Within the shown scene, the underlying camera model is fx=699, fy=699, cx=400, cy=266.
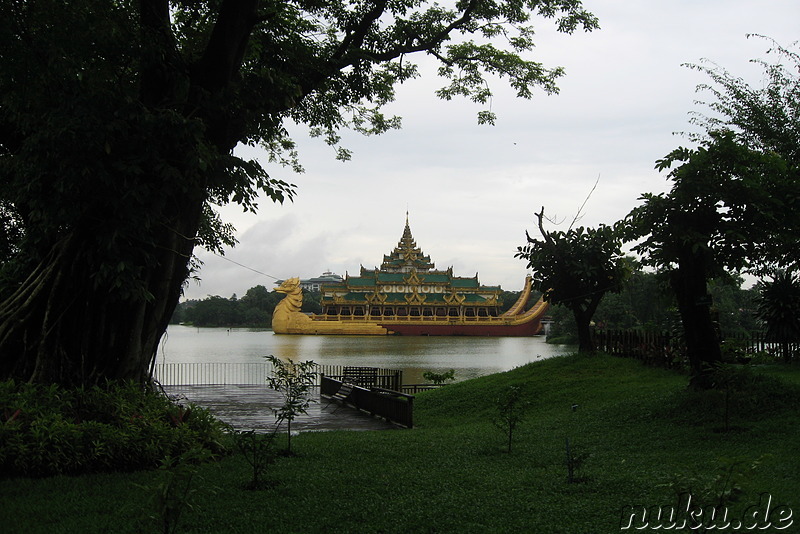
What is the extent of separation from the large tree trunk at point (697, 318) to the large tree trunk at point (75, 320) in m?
7.11

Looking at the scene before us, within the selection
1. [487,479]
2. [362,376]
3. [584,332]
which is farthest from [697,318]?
[362,376]

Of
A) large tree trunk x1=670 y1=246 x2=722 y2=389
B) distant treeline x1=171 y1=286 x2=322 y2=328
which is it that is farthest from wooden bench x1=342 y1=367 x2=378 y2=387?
distant treeline x1=171 y1=286 x2=322 y2=328

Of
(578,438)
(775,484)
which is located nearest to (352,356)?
(578,438)

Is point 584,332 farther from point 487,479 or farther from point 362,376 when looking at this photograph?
point 487,479

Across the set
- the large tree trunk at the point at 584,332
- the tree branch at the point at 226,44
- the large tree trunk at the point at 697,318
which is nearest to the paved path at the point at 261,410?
the tree branch at the point at 226,44

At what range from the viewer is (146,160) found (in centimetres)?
721

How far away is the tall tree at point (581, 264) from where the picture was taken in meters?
16.4

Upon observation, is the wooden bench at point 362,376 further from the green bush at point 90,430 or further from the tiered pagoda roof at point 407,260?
the tiered pagoda roof at point 407,260

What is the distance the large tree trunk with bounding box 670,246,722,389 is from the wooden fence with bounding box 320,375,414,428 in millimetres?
4292

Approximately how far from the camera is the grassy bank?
191 inches

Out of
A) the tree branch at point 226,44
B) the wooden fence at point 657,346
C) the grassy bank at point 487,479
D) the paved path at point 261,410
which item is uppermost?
the tree branch at point 226,44

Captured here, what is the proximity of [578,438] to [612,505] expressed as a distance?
380 cm

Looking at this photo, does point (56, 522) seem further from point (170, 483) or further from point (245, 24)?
point (245, 24)

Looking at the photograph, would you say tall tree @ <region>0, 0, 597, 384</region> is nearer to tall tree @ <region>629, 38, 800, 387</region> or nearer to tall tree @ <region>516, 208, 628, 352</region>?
tall tree @ <region>629, 38, 800, 387</region>
